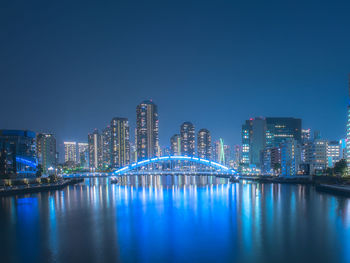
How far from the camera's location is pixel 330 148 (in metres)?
54.9

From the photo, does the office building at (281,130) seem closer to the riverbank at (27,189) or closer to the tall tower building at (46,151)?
the tall tower building at (46,151)

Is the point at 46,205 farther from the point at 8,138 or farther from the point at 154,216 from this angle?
the point at 8,138

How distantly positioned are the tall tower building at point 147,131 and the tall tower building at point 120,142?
438 centimetres

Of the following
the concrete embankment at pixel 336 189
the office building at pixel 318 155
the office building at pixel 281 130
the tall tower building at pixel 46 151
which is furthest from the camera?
the office building at pixel 281 130

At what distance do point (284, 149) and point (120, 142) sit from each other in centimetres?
7460

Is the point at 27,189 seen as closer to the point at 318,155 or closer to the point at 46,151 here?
the point at 318,155

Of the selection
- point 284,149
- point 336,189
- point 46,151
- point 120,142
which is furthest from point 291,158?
point 120,142

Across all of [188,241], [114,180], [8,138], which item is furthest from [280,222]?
[8,138]

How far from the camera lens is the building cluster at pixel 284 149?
Result: 48062 millimetres

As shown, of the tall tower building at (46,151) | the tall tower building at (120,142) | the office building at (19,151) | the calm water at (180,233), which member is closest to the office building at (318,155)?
the calm water at (180,233)

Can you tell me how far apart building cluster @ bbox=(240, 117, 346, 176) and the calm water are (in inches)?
1015

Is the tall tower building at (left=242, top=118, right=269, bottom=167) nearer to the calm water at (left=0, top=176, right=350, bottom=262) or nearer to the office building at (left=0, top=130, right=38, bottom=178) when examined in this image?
the office building at (left=0, top=130, right=38, bottom=178)

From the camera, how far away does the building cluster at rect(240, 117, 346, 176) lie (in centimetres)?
4806

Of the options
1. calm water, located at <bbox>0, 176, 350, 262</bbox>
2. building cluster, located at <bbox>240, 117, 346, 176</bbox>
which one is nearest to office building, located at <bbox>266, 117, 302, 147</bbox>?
building cluster, located at <bbox>240, 117, 346, 176</bbox>
